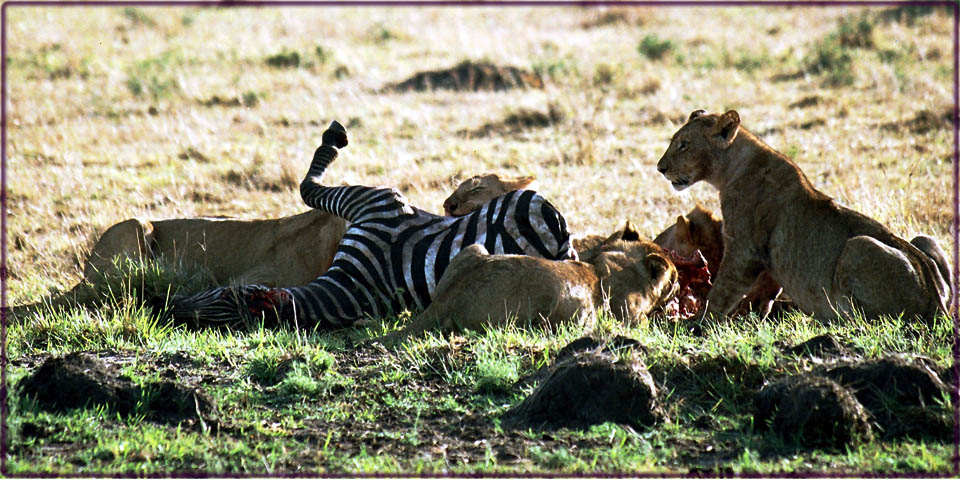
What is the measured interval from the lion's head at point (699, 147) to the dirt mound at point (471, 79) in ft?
25.7

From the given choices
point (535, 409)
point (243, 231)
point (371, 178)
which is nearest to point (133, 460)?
point (535, 409)

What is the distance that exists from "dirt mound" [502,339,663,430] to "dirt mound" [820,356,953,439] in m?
0.76

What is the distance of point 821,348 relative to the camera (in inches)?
196

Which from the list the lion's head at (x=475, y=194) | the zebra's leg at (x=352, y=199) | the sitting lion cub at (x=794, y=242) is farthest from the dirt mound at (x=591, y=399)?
the lion's head at (x=475, y=194)

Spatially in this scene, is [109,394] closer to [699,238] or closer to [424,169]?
[699,238]

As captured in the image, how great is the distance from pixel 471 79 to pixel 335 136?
24.2 feet

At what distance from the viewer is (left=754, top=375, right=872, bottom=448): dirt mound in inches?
164

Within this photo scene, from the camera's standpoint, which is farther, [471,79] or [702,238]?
[471,79]

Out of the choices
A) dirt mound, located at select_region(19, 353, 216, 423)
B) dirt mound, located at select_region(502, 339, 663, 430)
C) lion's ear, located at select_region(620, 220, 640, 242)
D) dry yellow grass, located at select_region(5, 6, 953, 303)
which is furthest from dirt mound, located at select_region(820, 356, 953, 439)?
dry yellow grass, located at select_region(5, 6, 953, 303)

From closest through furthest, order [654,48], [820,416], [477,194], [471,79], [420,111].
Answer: [820,416] < [477,194] < [420,111] < [471,79] < [654,48]

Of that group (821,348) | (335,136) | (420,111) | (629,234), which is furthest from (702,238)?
(420,111)

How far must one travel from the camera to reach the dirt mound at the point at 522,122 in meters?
12.6

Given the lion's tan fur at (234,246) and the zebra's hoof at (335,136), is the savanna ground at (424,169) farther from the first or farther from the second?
the zebra's hoof at (335,136)

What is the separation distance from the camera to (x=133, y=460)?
4090 mm
